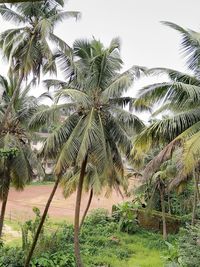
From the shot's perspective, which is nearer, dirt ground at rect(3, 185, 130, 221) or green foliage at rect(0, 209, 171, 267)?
green foliage at rect(0, 209, 171, 267)

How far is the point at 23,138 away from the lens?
514 inches

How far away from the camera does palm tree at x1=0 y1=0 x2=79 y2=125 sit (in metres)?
11.1

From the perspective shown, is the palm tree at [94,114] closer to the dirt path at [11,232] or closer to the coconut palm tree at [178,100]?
the coconut palm tree at [178,100]

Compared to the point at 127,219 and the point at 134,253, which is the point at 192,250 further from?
the point at 127,219

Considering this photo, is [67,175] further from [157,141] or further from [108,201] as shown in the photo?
[108,201]

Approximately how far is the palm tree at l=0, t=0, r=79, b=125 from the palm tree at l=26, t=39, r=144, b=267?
25.3 inches

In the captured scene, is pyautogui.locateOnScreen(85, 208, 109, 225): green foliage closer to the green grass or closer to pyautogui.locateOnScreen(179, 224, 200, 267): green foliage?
the green grass

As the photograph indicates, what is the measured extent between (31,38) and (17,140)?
3707 millimetres

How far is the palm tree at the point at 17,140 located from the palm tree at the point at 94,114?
148 cm

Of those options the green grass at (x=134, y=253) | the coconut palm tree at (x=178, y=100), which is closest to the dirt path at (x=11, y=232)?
the green grass at (x=134, y=253)

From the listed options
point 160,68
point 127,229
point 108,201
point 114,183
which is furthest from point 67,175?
point 108,201

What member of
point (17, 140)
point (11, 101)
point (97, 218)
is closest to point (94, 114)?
point (11, 101)

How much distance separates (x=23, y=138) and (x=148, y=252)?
8.54 m

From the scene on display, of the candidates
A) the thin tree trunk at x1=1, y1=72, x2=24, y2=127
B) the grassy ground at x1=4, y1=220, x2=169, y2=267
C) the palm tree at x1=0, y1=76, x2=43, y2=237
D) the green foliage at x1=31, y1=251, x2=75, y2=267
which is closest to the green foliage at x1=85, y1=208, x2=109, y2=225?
the grassy ground at x1=4, y1=220, x2=169, y2=267
